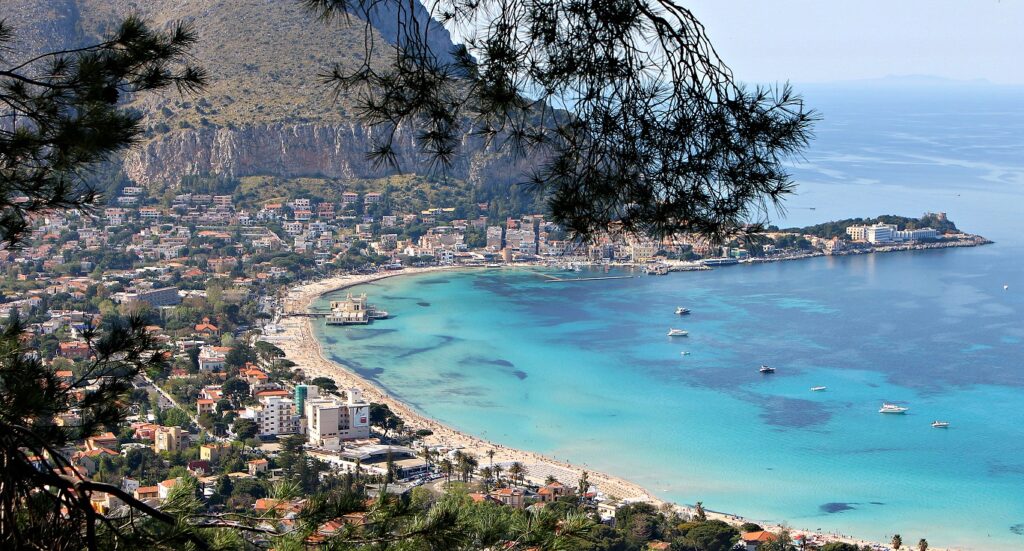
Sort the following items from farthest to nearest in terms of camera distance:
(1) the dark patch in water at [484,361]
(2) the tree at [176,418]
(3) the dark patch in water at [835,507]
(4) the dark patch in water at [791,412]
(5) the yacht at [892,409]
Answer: (1) the dark patch in water at [484,361], (5) the yacht at [892,409], (4) the dark patch in water at [791,412], (2) the tree at [176,418], (3) the dark patch in water at [835,507]

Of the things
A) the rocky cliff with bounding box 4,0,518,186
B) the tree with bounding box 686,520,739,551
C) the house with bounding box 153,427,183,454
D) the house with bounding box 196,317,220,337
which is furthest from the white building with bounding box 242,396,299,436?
the rocky cliff with bounding box 4,0,518,186

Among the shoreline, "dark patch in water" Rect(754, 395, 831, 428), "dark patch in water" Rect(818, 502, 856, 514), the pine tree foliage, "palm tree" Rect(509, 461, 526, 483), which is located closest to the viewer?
the pine tree foliage

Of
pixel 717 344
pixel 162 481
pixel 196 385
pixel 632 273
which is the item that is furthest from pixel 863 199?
pixel 162 481

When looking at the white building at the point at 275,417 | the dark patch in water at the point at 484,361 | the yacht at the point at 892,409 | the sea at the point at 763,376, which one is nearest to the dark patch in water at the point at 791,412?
the sea at the point at 763,376

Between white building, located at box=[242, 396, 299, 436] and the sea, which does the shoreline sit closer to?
the sea

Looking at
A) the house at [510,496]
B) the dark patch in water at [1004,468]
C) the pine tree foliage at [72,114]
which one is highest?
the pine tree foliage at [72,114]

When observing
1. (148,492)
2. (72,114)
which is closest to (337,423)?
(148,492)

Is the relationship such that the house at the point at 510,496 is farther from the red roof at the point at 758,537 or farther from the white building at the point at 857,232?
the white building at the point at 857,232
